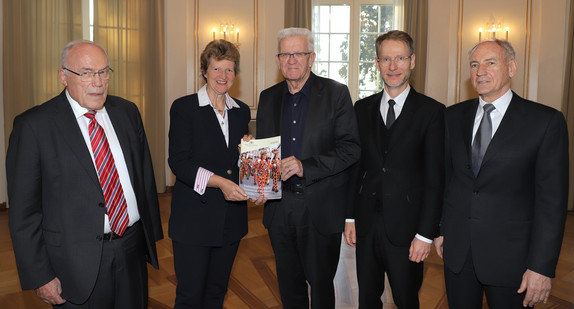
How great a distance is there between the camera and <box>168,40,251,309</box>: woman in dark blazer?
2395 mm

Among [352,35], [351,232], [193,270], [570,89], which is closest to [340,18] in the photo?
[352,35]

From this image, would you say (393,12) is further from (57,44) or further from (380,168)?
(380,168)

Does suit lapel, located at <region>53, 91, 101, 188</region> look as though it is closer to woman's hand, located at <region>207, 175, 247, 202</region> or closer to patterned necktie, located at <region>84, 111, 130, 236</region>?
patterned necktie, located at <region>84, 111, 130, 236</region>

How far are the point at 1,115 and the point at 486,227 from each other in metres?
6.43

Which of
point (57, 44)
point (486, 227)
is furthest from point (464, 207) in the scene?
point (57, 44)

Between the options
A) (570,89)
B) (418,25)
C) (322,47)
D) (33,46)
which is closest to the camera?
(33,46)

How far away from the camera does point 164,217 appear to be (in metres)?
6.09

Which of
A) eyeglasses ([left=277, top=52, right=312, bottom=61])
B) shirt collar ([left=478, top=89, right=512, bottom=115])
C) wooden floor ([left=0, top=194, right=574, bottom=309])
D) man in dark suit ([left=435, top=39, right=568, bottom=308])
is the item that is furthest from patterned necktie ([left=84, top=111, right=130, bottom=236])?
shirt collar ([left=478, top=89, right=512, bottom=115])

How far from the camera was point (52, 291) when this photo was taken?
1.83 meters

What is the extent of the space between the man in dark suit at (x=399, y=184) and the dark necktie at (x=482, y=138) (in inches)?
7.1

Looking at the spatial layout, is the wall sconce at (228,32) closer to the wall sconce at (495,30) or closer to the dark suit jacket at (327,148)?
the wall sconce at (495,30)

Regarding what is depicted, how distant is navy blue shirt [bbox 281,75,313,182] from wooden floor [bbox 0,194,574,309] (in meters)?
1.58

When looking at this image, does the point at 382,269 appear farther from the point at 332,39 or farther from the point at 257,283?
the point at 332,39

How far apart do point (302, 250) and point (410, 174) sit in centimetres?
72
